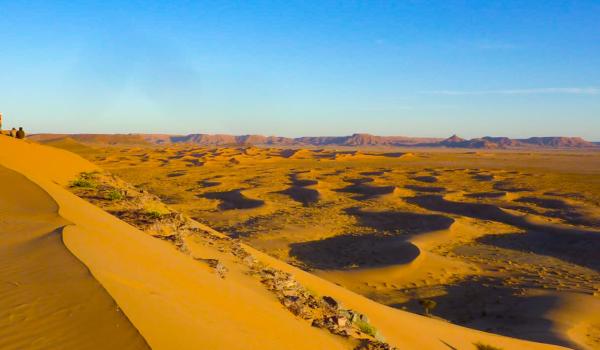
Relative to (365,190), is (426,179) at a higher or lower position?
higher

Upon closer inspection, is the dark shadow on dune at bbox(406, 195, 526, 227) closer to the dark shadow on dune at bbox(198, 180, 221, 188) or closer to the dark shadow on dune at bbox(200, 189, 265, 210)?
the dark shadow on dune at bbox(200, 189, 265, 210)

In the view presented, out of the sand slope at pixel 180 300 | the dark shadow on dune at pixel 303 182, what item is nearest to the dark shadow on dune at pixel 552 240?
the sand slope at pixel 180 300

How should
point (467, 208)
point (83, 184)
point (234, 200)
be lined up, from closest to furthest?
point (83, 184), point (467, 208), point (234, 200)

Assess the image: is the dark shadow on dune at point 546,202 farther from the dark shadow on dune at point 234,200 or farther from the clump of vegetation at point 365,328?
the clump of vegetation at point 365,328

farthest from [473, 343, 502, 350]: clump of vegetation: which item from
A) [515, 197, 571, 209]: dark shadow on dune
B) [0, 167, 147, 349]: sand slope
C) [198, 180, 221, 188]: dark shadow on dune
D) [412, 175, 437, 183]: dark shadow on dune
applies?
[412, 175, 437, 183]: dark shadow on dune

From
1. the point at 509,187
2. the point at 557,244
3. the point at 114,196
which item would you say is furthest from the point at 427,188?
the point at 114,196

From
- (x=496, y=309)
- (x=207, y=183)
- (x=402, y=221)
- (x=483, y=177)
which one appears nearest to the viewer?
(x=496, y=309)

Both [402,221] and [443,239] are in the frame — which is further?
[402,221]

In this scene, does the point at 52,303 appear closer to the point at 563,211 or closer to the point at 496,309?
the point at 496,309
